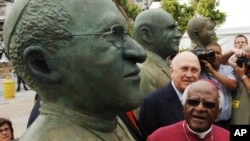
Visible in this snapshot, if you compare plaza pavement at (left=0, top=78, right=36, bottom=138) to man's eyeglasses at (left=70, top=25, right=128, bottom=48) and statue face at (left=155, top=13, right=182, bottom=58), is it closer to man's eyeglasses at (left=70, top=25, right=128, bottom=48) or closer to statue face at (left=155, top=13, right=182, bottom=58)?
statue face at (left=155, top=13, right=182, bottom=58)

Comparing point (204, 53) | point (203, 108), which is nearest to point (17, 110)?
point (204, 53)

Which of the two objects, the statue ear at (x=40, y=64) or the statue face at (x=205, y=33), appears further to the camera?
the statue face at (x=205, y=33)

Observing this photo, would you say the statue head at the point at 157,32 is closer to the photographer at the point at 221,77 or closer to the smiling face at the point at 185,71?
the smiling face at the point at 185,71

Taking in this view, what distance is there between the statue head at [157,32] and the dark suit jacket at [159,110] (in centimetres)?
55

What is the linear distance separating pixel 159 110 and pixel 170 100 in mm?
97

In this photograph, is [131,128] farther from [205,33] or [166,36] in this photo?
[205,33]

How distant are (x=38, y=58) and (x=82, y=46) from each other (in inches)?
6.1

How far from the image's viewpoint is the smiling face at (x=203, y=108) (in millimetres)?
2373

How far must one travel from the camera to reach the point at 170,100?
3023 millimetres

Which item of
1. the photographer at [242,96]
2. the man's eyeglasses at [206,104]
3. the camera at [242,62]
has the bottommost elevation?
the photographer at [242,96]

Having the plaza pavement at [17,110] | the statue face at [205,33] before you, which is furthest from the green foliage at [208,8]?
the statue face at [205,33]

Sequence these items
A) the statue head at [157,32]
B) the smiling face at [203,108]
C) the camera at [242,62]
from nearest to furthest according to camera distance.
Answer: the smiling face at [203,108] < the statue head at [157,32] < the camera at [242,62]

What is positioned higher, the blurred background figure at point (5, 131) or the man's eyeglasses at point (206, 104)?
the man's eyeglasses at point (206, 104)

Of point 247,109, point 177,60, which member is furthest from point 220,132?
point 247,109
